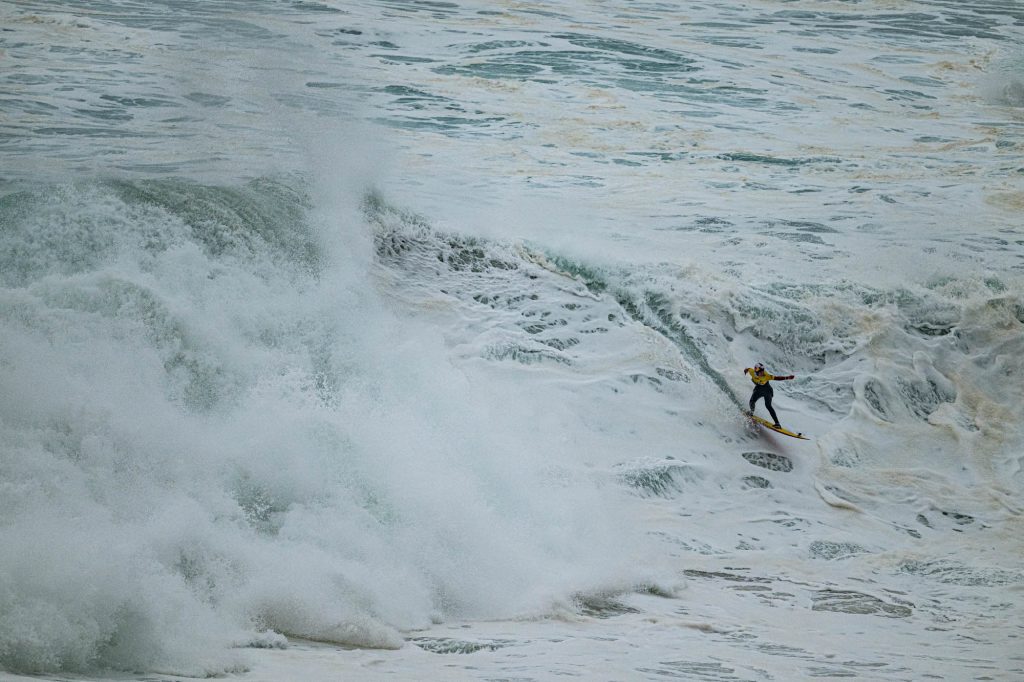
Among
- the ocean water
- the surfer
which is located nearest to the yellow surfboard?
the surfer

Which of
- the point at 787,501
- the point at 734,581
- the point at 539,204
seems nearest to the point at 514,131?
the point at 539,204

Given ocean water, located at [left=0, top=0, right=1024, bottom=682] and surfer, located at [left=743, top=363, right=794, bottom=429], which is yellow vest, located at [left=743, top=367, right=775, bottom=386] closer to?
surfer, located at [left=743, top=363, right=794, bottom=429]

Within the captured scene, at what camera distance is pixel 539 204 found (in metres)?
13.4

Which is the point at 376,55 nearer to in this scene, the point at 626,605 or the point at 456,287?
the point at 456,287

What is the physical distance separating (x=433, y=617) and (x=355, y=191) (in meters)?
6.54

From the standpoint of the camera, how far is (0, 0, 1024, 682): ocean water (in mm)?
6168

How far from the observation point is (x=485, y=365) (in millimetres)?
10172

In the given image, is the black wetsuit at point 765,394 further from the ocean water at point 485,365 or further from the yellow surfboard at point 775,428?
the ocean water at point 485,365

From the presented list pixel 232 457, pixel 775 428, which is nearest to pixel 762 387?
pixel 775 428

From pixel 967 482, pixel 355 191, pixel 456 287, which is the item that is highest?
pixel 355 191

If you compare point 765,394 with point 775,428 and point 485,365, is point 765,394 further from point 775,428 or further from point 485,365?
point 485,365

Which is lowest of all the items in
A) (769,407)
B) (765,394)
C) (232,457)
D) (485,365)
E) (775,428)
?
(775,428)

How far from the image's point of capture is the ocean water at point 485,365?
20.2ft

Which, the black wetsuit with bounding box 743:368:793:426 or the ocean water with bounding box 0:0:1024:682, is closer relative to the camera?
the ocean water with bounding box 0:0:1024:682
